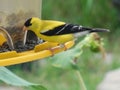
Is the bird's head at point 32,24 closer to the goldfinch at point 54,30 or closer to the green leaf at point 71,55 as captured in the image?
the goldfinch at point 54,30

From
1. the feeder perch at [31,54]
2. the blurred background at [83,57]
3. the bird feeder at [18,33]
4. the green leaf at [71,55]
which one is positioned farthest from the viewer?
the blurred background at [83,57]

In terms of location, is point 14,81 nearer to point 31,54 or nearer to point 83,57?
point 31,54

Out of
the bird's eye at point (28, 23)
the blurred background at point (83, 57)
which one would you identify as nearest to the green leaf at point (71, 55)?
the bird's eye at point (28, 23)

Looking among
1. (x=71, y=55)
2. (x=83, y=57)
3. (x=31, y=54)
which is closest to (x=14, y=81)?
(x=31, y=54)

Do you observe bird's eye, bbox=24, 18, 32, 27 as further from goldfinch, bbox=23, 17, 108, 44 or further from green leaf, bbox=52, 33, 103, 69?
green leaf, bbox=52, 33, 103, 69

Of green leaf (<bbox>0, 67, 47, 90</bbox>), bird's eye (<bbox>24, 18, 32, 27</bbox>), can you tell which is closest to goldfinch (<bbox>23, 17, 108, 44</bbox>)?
bird's eye (<bbox>24, 18, 32, 27</bbox>)

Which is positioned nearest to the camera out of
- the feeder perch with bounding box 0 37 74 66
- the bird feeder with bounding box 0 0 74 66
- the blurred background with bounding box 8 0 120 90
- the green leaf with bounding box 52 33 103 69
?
the feeder perch with bounding box 0 37 74 66
